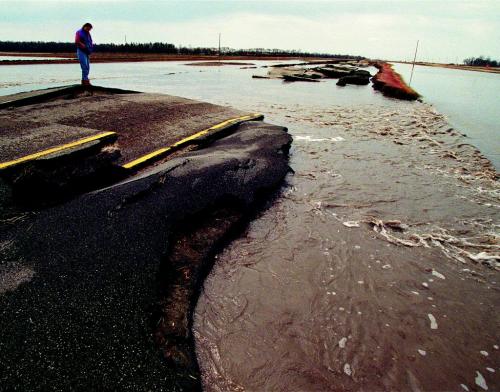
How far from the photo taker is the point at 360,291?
2607 mm

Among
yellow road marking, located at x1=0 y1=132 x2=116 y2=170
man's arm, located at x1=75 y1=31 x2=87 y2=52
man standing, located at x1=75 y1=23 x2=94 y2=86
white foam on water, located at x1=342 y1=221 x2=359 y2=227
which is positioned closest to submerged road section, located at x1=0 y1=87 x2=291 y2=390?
yellow road marking, located at x1=0 y1=132 x2=116 y2=170

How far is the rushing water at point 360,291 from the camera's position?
192cm

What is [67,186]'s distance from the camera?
323cm

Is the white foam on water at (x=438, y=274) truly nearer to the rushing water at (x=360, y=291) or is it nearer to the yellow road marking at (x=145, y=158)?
the rushing water at (x=360, y=291)

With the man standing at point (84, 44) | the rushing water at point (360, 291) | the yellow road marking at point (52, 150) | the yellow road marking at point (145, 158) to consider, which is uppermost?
the man standing at point (84, 44)

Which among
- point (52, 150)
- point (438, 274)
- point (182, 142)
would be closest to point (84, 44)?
point (182, 142)

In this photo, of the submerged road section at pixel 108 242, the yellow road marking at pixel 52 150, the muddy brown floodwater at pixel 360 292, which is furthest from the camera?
the yellow road marking at pixel 52 150

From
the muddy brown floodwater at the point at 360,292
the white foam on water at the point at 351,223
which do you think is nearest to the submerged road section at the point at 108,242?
the muddy brown floodwater at the point at 360,292

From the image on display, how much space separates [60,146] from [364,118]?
955 centimetres

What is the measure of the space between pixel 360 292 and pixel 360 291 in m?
0.01

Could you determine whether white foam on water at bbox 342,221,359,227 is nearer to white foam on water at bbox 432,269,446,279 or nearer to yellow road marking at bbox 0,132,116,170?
white foam on water at bbox 432,269,446,279

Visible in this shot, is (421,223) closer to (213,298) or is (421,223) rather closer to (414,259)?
(414,259)

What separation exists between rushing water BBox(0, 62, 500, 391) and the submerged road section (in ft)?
0.92

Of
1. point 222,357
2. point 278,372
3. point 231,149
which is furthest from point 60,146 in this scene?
point 278,372
